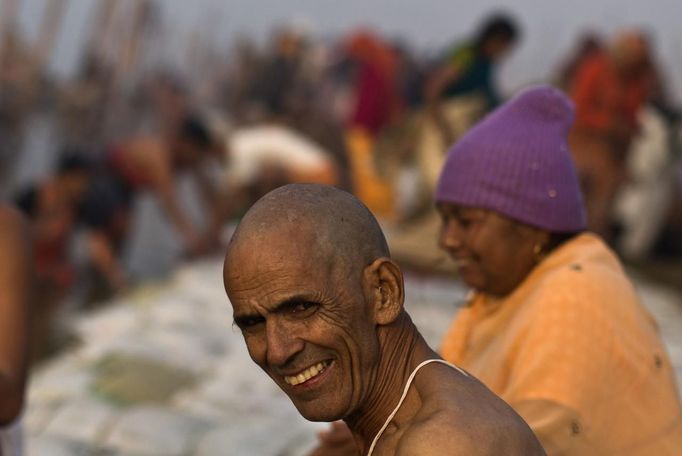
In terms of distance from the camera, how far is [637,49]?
21.5 ft

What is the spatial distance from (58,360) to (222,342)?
81 centimetres

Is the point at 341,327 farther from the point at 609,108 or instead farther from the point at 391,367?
the point at 609,108

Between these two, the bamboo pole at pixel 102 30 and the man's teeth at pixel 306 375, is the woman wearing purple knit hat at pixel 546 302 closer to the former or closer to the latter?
the man's teeth at pixel 306 375

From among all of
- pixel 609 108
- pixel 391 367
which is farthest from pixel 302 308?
pixel 609 108

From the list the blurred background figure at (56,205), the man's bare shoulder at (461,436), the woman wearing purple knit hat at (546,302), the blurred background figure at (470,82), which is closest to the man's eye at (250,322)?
the man's bare shoulder at (461,436)

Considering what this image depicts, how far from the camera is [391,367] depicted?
1.48 metres

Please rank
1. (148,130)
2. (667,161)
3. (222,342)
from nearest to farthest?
1. (222,342)
2. (667,161)
3. (148,130)

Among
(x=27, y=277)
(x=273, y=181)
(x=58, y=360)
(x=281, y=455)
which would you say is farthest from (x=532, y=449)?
(x=273, y=181)

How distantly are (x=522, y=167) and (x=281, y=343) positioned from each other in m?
1.00

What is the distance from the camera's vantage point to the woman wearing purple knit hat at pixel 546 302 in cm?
201

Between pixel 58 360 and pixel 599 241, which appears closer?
pixel 599 241

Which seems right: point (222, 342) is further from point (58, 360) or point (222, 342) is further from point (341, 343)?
point (341, 343)

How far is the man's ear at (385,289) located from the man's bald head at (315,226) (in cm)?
2

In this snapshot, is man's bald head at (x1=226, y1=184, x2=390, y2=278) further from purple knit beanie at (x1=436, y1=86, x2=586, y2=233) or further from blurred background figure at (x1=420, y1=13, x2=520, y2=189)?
blurred background figure at (x1=420, y1=13, x2=520, y2=189)
